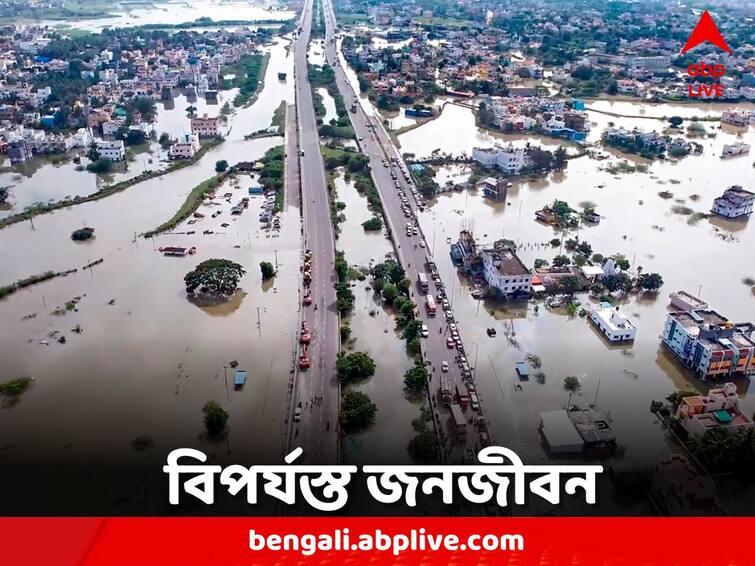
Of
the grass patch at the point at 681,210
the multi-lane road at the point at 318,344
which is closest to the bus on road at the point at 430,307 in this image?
the multi-lane road at the point at 318,344

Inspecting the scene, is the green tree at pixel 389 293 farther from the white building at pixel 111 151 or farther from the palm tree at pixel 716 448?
the white building at pixel 111 151

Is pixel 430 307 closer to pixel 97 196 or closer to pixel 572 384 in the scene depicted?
pixel 572 384

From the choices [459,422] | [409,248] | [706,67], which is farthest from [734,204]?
[706,67]

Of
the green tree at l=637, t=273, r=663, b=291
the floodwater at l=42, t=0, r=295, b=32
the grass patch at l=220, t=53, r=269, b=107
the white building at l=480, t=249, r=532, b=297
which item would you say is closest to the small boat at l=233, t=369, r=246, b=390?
the white building at l=480, t=249, r=532, b=297

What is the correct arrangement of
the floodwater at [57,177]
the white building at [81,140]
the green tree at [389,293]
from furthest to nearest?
Result: 1. the white building at [81,140]
2. the floodwater at [57,177]
3. the green tree at [389,293]
